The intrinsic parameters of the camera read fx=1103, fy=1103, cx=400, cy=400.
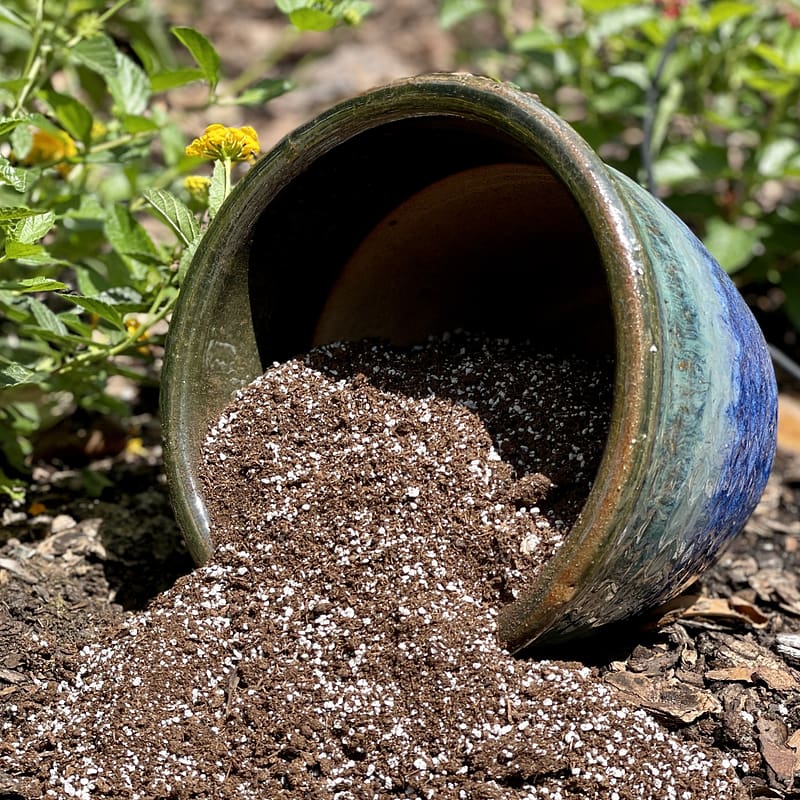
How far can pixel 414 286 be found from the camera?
2041mm

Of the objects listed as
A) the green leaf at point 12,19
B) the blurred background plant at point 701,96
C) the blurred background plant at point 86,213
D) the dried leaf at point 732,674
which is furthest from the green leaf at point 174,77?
the dried leaf at point 732,674

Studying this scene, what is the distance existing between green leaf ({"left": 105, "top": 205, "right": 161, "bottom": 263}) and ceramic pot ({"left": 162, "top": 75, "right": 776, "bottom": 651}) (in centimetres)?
28

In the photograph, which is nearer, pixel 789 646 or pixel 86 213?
pixel 789 646

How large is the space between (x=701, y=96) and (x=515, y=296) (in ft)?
4.32

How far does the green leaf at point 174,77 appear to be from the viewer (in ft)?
6.36

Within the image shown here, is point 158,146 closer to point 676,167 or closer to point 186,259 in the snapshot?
point 676,167

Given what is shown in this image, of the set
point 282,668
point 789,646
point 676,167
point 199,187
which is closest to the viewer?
point 282,668

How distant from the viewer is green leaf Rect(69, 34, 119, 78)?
6.57 feet

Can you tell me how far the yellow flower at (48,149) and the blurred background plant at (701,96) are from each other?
1261 millimetres

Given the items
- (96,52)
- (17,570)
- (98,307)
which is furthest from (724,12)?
(17,570)

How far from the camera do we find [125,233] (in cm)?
196

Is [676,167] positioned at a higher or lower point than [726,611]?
higher

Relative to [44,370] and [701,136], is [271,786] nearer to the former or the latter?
[44,370]

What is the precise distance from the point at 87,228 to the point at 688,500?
1.36 meters
